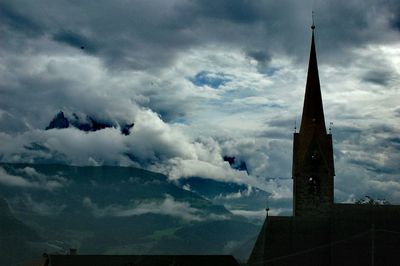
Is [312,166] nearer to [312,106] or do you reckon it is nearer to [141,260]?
[312,106]

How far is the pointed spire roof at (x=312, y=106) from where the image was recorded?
8244 cm

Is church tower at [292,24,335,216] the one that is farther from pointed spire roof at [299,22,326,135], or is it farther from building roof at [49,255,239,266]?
building roof at [49,255,239,266]

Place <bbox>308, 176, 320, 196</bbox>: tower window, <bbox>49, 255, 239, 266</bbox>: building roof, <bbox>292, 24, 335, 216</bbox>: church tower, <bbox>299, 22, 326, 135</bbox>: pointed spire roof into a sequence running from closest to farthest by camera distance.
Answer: <bbox>292, 24, 335, 216</bbox>: church tower < <bbox>308, 176, 320, 196</bbox>: tower window < <bbox>299, 22, 326, 135</bbox>: pointed spire roof < <bbox>49, 255, 239, 266</bbox>: building roof

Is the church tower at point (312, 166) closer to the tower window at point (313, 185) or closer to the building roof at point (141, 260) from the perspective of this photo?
the tower window at point (313, 185)

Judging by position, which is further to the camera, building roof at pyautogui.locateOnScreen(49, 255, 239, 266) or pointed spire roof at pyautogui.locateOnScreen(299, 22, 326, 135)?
building roof at pyautogui.locateOnScreen(49, 255, 239, 266)

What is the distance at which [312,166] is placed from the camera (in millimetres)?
80625

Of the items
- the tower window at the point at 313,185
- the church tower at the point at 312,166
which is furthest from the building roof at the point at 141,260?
the tower window at the point at 313,185

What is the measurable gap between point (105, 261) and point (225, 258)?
14.3 metres

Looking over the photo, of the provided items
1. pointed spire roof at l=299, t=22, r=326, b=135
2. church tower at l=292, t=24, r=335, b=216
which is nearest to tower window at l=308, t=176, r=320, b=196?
church tower at l=292, t=24, r=335, b=216

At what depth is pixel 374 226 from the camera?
68750mm

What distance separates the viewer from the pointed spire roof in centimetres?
8244

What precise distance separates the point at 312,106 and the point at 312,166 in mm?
7215

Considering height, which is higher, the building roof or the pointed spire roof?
the pointed spire roof

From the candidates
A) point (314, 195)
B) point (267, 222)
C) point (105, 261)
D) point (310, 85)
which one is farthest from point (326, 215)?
point (105, 261)
